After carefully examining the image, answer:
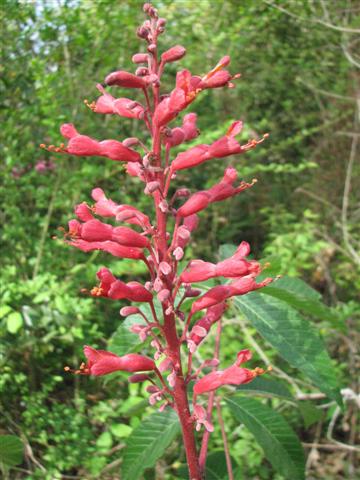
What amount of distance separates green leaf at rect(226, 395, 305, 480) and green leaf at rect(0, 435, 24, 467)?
2.36 feet

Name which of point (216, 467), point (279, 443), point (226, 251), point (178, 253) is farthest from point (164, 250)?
point (216, 467)

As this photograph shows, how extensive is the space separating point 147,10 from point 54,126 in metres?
2.16

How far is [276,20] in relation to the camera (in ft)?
21.1

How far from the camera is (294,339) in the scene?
5.42 ft

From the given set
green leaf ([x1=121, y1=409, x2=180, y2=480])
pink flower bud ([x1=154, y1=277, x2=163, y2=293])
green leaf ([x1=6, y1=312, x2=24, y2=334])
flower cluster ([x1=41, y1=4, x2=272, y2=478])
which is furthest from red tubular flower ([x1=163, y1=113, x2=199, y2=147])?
green leaf ([x1=6, y1=312, x2=24, y2=334])

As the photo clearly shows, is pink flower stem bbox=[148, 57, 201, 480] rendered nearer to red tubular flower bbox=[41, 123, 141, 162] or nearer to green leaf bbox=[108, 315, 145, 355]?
red tubular flower bbox=[41, 123, 141, 162]

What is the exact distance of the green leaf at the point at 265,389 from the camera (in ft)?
6.41

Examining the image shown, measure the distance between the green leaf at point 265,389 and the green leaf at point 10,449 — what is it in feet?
2.53

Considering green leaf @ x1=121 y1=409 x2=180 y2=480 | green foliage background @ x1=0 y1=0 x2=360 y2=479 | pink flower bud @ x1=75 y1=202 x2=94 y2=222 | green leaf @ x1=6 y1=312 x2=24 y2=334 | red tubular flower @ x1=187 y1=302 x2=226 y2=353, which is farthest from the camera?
green foliage background @ x1=0 y1=0 x2=360 y2=479

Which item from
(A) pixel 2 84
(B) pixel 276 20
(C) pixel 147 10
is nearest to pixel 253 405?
(C) pixel 147 10

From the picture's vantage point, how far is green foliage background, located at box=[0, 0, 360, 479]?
2.88 meters

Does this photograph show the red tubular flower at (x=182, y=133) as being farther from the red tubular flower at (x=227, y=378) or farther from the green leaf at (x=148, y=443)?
the green leaf at (x=148, y=443)

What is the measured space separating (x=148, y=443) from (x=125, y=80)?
1110 mm

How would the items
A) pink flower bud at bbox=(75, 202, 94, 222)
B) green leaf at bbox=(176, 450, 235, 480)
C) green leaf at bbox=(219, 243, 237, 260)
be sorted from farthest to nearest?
1. green leaf at bbox=(219, 243, 237, 260)
2. green leaf at bbox=(176, 450, 235, 480)
3. pink flower bud at bbox=(75, 202, 94, 222)
